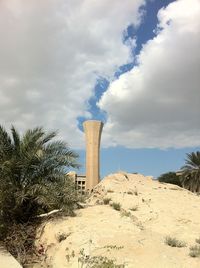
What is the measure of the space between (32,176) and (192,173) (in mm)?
33460

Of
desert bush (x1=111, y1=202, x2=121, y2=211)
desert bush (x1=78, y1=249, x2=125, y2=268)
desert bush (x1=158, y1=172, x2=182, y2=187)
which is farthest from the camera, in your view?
desert bush (x1=158, y1=172, x2=182, y2=187)

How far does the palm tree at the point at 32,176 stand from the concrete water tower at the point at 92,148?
2209 cm

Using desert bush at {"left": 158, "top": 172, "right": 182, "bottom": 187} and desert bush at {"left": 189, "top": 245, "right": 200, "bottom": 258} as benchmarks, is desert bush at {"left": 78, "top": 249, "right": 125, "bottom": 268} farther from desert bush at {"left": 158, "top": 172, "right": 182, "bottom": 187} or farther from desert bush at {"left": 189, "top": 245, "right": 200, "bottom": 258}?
desert bush at {"left": 158, "top": 172, "right": 182, "bottom": 187}

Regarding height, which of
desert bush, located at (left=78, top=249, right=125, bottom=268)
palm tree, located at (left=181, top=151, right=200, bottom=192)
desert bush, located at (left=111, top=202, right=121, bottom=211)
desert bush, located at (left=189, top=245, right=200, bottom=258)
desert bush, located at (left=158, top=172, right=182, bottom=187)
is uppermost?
desert bush, located at (left=158, top=172, right=182, bottom=187)

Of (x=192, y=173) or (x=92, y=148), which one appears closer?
(x=92, y=148)

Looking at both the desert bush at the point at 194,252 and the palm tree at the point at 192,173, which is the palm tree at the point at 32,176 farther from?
the palm tree at the point at 192,173

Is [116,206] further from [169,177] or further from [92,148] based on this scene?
[169,177]

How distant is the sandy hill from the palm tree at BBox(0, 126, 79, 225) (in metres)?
0.97

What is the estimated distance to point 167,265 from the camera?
10.6 meters

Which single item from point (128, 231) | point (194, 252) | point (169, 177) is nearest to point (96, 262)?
point (128, 231)

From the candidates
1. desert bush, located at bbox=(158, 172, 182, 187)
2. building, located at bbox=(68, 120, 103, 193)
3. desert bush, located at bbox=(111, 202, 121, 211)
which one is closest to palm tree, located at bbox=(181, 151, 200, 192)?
building, located at bbox=(68, 120, 103, 193)

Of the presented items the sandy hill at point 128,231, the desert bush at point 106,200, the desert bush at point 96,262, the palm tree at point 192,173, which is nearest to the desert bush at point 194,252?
the sandy hill at point 128,231

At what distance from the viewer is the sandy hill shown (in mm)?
11250

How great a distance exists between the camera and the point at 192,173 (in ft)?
154
